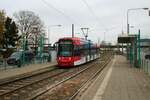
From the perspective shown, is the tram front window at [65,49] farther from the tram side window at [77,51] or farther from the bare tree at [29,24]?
the bare tree at [29,24]

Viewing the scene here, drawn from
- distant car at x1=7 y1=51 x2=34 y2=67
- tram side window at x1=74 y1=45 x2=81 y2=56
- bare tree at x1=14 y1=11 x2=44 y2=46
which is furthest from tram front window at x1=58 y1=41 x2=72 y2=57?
bare tree at x1=14 y1=11 x2=44 y2=46

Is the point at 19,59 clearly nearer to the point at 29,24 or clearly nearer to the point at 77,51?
the point at 77,51

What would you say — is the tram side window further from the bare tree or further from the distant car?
the bare tree

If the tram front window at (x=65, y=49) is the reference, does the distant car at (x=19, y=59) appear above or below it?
below

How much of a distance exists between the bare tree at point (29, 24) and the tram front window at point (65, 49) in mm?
52143

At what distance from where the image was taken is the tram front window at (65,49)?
3688 centimetres

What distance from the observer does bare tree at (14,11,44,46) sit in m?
89.9

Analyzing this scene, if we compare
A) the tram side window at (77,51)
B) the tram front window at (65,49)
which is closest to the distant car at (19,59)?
the tram front window at (65,49)

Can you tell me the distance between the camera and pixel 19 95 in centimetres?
1497

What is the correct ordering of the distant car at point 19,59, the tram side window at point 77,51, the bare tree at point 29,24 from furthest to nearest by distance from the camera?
the bare tree at point 29,24
the tram side window at point 77,51
the distant car at point 19,59

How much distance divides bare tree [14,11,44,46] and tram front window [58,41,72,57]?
52.1 metres

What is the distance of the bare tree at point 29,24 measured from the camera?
89.9m

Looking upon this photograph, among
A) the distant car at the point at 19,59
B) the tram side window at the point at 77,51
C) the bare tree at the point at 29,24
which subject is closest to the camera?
the distant car at the point at 19,59

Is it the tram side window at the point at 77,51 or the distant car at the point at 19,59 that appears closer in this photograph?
the distant car at the point at 19,59
